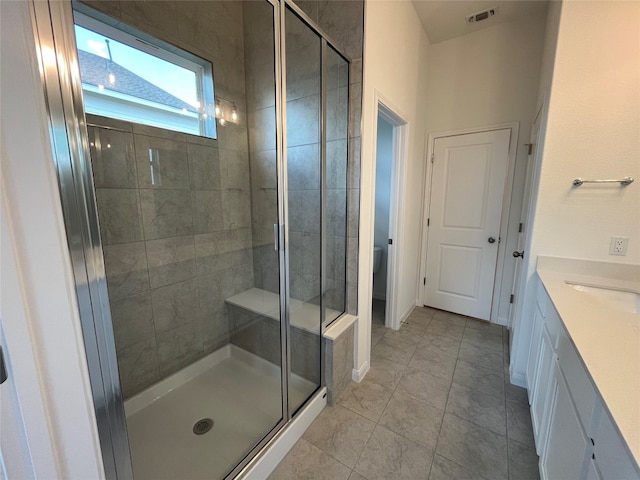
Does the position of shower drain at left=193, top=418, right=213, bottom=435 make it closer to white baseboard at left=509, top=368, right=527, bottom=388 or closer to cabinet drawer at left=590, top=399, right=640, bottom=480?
cabinet drawer at left=590, top=399, right=640, bottom=480

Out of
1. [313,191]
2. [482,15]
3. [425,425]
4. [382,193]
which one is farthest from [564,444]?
[482,15]

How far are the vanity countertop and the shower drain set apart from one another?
1.86 metres

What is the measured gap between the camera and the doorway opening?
249cm

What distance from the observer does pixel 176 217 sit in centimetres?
191

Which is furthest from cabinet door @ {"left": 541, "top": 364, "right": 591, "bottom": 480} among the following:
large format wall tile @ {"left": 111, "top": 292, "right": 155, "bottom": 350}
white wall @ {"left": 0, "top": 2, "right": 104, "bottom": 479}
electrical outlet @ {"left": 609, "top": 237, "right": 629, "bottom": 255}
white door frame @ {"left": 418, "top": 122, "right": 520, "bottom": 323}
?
large format wall tile @ {"left": 111, "top": 292, "right": 155, "bottom": 350}

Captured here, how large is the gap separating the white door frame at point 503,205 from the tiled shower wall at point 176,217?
6.66 feet

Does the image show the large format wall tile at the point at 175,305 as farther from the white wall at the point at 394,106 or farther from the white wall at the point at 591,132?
the white wall at the point at 591,132

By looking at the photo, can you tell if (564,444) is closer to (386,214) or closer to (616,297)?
(616,297)

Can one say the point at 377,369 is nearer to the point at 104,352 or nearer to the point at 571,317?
the point at 571,317

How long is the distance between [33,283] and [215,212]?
1622 mm

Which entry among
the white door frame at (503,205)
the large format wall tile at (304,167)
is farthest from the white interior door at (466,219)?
the large format wall tile at (304,167)

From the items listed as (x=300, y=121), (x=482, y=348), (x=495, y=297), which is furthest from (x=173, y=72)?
(x=495, y=297)

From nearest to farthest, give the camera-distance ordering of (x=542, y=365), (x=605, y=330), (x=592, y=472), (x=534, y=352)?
(x=592, y=472)
(x=605, y=330)
(x=542, y=365)
(x=534, y=352)

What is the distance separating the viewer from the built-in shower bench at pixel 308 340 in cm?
173
